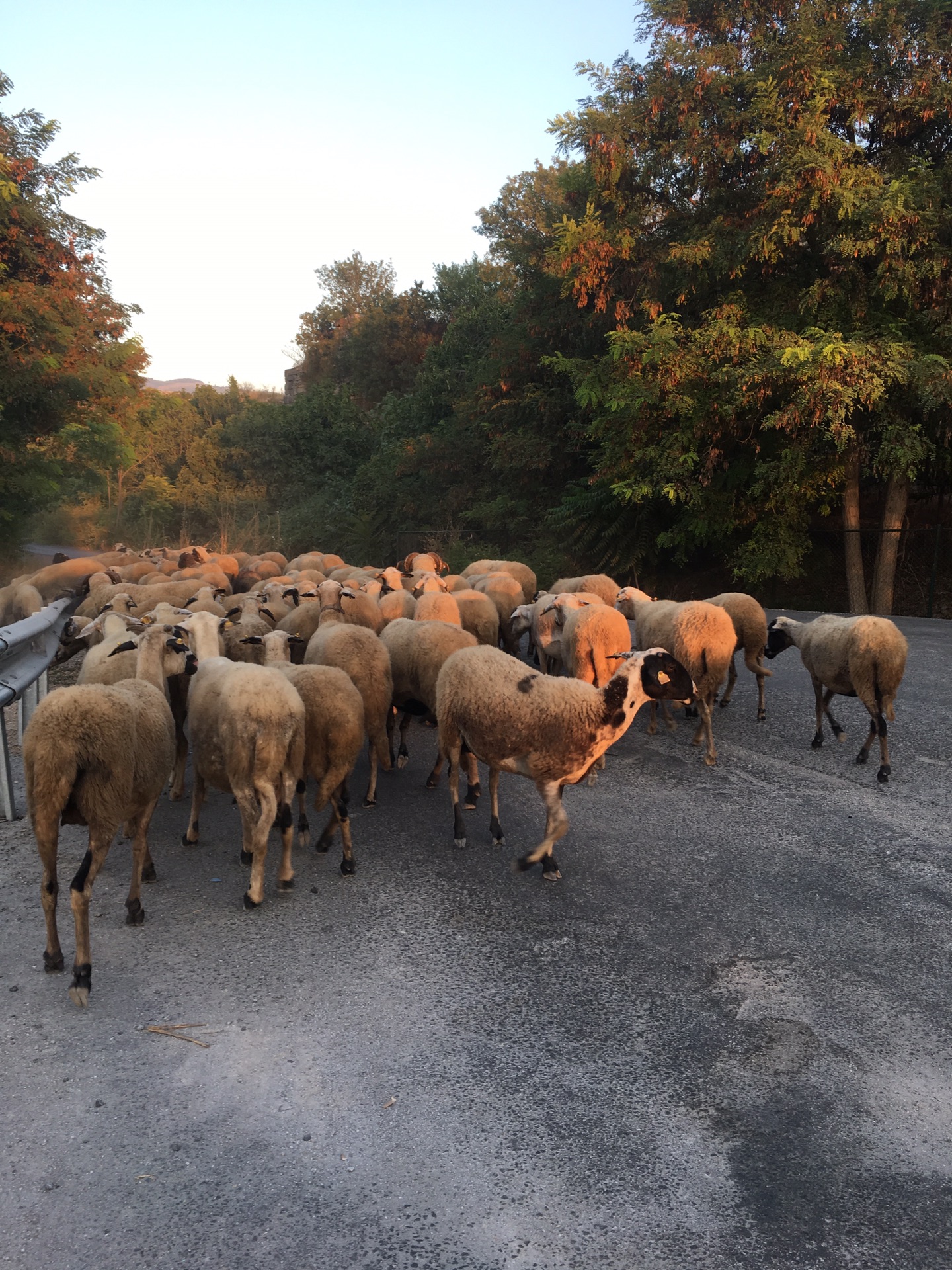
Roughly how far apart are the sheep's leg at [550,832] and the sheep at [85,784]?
227 cm

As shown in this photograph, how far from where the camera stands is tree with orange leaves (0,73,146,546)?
1897 cm

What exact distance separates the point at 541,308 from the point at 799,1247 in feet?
84.2

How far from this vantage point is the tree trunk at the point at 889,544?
18078 millimetres

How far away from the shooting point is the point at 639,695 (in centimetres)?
558

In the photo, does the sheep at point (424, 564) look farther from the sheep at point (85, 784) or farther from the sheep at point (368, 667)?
the sheep at point (85, 784)

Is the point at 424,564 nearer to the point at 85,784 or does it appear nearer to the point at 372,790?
the point at 372,790

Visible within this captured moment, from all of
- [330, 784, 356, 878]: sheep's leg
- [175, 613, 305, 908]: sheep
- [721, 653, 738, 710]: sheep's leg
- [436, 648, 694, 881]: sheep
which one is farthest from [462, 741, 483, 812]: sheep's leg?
[721, 653, 738, 710]: sheep's leg

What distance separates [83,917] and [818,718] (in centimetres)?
700

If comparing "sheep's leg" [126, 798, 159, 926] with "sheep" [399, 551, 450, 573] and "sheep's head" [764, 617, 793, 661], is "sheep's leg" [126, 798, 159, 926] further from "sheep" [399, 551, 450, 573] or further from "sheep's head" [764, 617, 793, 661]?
"sheep" [399, 551, 450, 573]

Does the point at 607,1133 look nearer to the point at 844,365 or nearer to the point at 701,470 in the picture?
the point at 844,365

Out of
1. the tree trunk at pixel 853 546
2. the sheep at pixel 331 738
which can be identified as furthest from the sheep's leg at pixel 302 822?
the tree trunk at pixel 853 546

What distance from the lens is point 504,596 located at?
12188 mm

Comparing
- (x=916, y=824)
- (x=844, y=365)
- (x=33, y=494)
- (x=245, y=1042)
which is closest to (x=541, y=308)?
(x=844, y=365)

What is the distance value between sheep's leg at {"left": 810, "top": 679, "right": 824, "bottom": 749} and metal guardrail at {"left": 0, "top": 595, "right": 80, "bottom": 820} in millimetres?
7190
